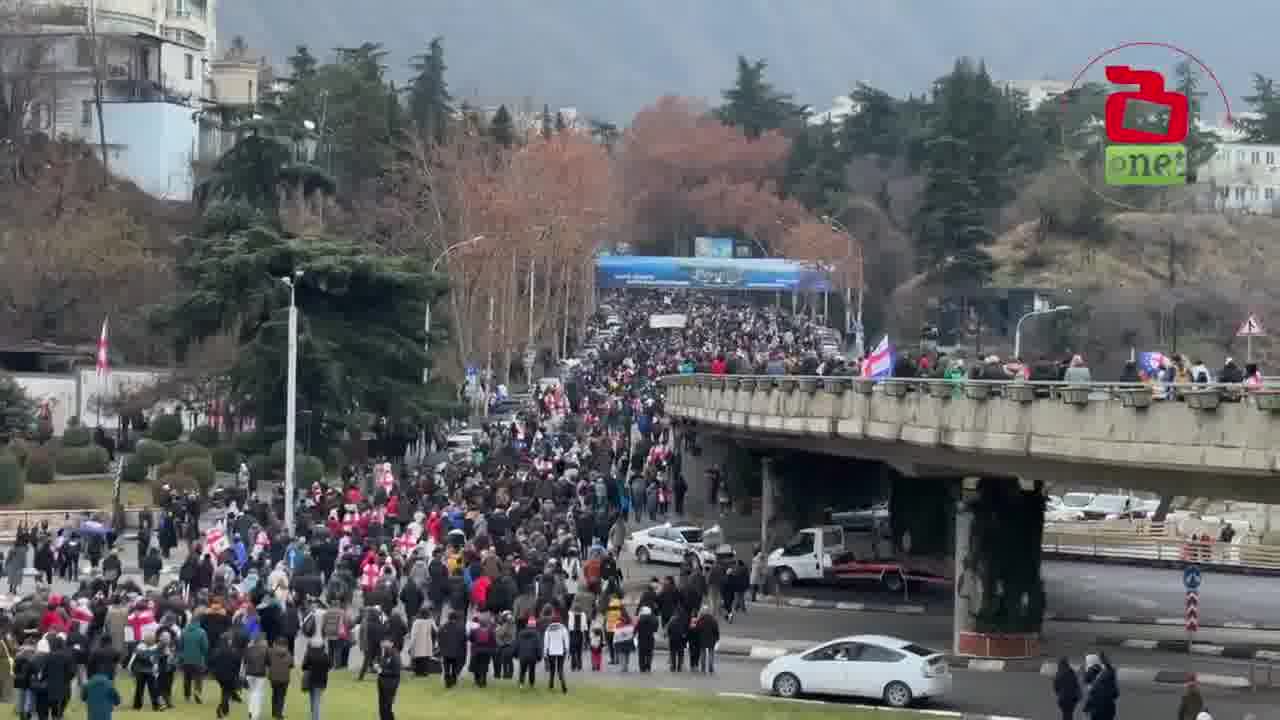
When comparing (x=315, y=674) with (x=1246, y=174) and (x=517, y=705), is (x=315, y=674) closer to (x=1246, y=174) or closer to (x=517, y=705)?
(x=517, y=705)

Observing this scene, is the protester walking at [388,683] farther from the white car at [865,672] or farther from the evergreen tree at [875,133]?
the evergreen tree at [875,133]

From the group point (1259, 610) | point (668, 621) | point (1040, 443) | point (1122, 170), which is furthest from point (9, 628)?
point (1122, 170)

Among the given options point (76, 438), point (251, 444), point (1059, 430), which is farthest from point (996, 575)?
point (76, 438)

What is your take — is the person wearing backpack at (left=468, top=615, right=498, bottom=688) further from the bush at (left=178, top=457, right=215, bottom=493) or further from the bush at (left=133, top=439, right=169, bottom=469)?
the bush at (left=133, top=439, right=169, bottom=469)

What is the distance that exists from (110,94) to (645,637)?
94.9m

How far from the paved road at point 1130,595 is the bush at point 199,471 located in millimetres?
19696

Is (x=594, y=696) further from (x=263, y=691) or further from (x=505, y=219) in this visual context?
(x=505, y=219)

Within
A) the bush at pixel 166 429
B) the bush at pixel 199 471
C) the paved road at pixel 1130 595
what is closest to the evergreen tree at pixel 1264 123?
the bush at pixel 166 429

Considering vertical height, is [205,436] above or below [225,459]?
above

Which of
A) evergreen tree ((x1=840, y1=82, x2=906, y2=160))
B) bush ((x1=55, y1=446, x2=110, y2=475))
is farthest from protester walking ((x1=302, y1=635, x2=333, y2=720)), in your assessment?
evergreen tree ((x1=840, y1=82, x2=906, y2=160))

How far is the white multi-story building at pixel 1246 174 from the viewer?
167625 mm

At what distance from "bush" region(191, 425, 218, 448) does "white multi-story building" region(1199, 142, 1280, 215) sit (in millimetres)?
112480

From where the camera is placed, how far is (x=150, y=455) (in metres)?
62.3

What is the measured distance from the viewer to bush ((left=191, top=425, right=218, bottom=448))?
66.3 metres
